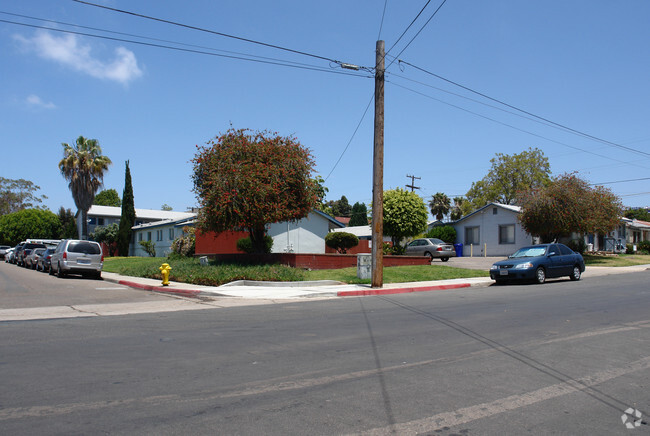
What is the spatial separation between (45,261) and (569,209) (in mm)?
31481

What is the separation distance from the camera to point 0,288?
1702cm

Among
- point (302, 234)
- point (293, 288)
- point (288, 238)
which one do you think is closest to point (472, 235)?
point (302, 234)

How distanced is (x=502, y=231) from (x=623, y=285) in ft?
77.1

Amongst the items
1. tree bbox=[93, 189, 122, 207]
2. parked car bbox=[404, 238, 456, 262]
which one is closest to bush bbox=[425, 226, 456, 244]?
parked car bbox=[404, 238, 456, 262]

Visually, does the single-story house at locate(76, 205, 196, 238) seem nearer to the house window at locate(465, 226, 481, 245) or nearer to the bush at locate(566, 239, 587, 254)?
the house window at locate(465, 226, 481, 245)

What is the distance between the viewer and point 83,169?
47.8 metres

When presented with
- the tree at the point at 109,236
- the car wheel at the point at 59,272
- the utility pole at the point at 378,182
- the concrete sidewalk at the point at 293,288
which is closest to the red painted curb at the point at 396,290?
the concrete sidewalk at the point at 293,288

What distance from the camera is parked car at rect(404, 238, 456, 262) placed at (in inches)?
1266

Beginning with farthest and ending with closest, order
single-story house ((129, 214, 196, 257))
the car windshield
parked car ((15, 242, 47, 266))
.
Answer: single-story house ((129, 214, 196, 257)) < parked car ((15, 242, 47, 266)) < the car windshield

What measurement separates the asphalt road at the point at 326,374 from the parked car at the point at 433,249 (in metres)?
21.7

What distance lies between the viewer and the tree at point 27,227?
65.9m

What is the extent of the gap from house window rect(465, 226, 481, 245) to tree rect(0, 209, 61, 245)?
54.7 m

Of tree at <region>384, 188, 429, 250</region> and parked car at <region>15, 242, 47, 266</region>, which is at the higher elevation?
tree at <region>384, 188, 429, 250</region>

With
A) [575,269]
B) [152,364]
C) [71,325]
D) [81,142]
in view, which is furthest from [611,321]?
[81,142]
